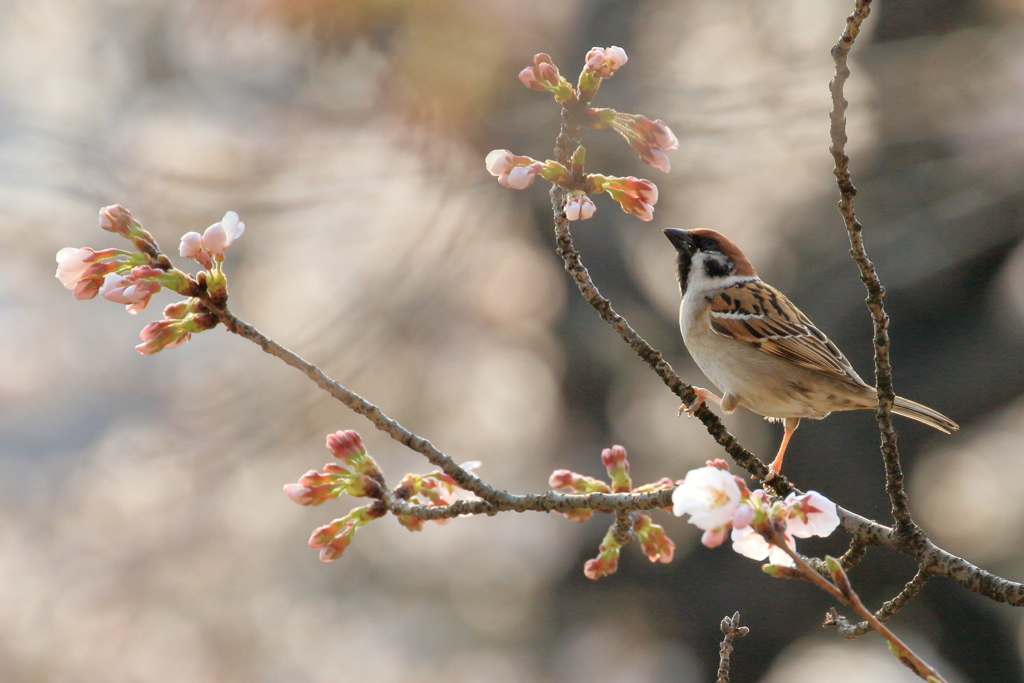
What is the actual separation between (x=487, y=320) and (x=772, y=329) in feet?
12.6

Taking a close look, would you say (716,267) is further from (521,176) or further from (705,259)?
(521,176)

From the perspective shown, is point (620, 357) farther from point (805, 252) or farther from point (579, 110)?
point (579, 110)

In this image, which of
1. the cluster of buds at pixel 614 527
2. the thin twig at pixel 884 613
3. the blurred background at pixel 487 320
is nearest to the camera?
the thin twig at pixel 884 613

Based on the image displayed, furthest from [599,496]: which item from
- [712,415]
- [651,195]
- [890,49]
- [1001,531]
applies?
[890,49]

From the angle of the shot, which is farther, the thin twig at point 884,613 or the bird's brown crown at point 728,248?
the bird's brown crown at point 728,248

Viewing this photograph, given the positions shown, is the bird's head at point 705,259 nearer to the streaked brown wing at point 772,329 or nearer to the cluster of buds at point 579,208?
the streaked brown wing at point 772,329

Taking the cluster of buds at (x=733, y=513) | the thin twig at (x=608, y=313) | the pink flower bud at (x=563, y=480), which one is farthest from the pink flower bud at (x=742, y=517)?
the pink flower bud at (x=563, y=480)

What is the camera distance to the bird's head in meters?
2.47

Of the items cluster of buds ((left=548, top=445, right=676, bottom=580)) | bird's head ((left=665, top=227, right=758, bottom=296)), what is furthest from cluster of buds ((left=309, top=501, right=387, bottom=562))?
bird's head ((left=665, top=227, right=758, bottom=296))

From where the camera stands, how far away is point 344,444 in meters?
1.33

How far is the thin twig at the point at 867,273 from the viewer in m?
0.87

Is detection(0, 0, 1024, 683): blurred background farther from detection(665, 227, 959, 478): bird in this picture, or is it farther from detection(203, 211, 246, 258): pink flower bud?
detection(203, 211, 246, 258): pink flower bud

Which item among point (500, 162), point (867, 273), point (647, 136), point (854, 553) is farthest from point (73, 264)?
point (854, 553)

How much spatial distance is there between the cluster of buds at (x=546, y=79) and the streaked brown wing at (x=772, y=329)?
124 centimetres
